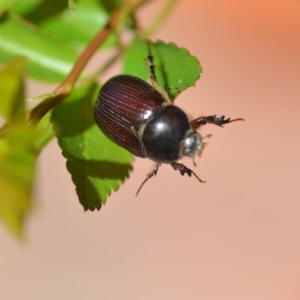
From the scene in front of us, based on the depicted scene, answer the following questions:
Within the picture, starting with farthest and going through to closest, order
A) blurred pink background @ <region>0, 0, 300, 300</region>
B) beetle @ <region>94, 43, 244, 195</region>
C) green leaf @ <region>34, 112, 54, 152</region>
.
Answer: blurred pink background @ <region>0, 0, 300, 300</region>
beetle @ <region>94, 43, 244, 195</region>
green leaf @ <region>34, 112, 54, 152</region>

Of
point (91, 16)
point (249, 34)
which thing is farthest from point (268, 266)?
point (91, 16)

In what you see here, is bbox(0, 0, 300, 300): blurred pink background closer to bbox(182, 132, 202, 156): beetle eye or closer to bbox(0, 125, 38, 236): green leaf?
bbox(182, 132, 202, 156): beetle eye

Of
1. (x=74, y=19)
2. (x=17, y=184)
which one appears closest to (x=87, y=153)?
(x=74, y=19)

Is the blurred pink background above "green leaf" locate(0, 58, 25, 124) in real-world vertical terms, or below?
below

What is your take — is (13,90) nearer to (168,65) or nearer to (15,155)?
(15,155)

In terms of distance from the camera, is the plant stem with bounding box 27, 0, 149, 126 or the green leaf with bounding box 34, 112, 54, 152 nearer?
the plant stem with bounding box 27, 0, 149, 126

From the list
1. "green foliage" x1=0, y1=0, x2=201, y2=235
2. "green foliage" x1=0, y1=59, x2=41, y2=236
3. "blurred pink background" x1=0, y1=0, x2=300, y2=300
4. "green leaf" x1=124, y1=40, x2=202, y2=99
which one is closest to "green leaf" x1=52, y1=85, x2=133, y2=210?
"green foliage" x1=0, y1=0, x2=201, y2=235
